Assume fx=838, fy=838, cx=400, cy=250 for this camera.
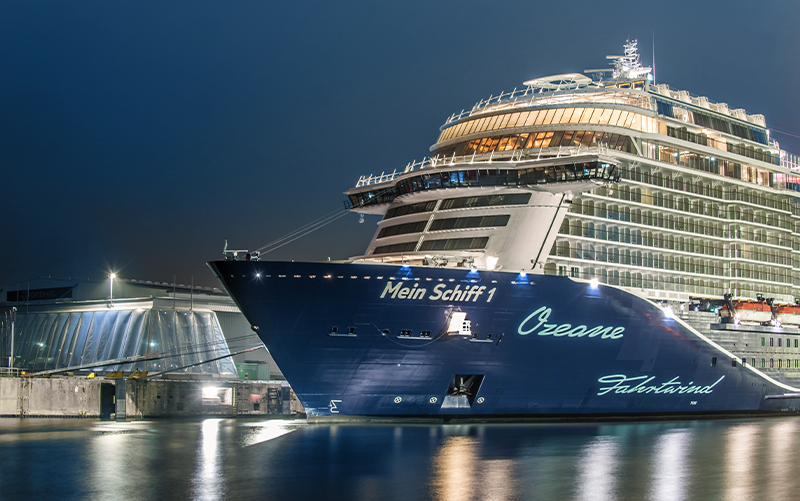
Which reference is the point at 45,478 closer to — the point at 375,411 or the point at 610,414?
the point at 375,411

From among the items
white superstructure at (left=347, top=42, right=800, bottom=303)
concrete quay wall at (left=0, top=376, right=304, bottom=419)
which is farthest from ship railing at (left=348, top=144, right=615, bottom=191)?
concrete quay wall at (left=0, top=376, right=304, bottom=419)

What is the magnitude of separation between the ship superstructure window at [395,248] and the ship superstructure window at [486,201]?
1.96m

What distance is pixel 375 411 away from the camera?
28859 millimetres

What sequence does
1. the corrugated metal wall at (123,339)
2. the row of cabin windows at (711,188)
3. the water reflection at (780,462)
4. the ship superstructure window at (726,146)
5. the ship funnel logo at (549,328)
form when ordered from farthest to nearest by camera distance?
the corrugated metal wall at (123,339) < the ship superstructure window at (726,146) < the row of cabin windows at (711,188) < the ship funnel logo at (549,328) < the water reflection at (780,462)

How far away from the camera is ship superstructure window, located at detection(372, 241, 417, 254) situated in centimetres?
3334

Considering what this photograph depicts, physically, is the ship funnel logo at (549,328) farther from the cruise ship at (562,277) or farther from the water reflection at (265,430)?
the water reflection at (265,430)

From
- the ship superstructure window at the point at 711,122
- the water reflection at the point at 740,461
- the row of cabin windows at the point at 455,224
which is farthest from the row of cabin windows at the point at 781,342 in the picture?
the row of cabin windows at the point at 455,224

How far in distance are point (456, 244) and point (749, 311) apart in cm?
1545

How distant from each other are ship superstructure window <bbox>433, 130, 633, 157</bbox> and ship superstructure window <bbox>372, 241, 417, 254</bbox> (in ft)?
19.6

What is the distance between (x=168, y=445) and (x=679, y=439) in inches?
665

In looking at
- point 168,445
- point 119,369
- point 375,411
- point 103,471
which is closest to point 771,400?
point 375,411

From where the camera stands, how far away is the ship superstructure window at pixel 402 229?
33812mm

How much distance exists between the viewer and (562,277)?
99.9 feet

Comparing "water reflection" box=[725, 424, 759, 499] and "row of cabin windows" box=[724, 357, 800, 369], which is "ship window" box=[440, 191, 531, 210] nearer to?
"water reflection" box=[725, 424, 759, 499]
